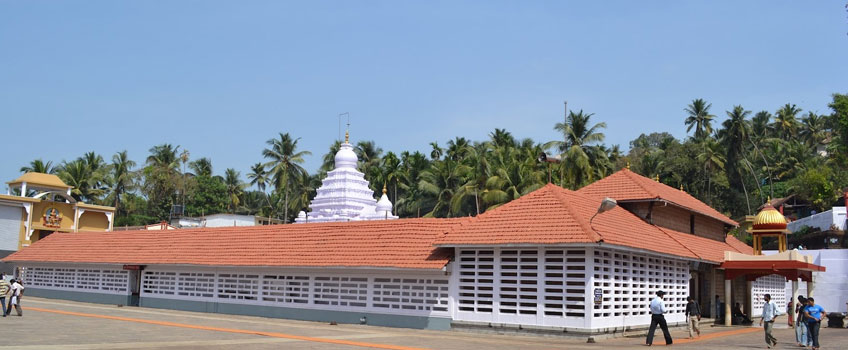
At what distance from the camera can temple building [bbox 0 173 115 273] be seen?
45000 millimetres

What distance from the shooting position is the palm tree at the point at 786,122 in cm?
8350

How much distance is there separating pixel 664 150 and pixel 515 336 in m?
62.1

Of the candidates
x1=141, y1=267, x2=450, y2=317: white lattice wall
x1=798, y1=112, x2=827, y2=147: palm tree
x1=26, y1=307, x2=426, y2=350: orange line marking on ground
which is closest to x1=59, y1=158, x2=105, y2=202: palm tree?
x1=141, y1=267, x2=450, y2=317: white lattice wall

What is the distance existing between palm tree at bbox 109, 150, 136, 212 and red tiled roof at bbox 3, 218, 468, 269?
42.0 meters

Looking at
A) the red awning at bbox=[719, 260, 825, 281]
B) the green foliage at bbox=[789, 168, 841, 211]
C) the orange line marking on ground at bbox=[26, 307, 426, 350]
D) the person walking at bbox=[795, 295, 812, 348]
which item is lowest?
the orange line marking on ground at bbox=[26, 307, 426, 350]

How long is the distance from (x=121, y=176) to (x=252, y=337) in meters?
64.8

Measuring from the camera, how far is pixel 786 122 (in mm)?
83125

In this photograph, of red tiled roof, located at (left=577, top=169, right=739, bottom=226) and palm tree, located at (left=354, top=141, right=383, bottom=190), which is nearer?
red tiled roof, located at (left=577, top=169, right=739, bottom=226)

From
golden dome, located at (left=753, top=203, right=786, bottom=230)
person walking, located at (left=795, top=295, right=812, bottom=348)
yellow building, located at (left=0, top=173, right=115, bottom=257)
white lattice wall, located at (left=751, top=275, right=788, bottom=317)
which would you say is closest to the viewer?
person walking, located at (left=795, top=295, right=812, bottom=348)

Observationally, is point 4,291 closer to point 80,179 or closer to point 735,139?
point 80,179

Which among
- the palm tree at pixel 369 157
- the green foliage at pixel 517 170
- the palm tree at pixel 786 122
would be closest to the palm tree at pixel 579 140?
the green foliage at pixel 517 170

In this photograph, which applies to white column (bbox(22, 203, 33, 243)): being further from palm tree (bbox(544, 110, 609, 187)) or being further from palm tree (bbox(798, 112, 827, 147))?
palm tree (bbox(798, 112, 827, 147))

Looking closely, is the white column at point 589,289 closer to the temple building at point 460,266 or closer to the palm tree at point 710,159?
the temple building at point 460,266

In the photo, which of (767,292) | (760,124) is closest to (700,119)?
(760,124)
